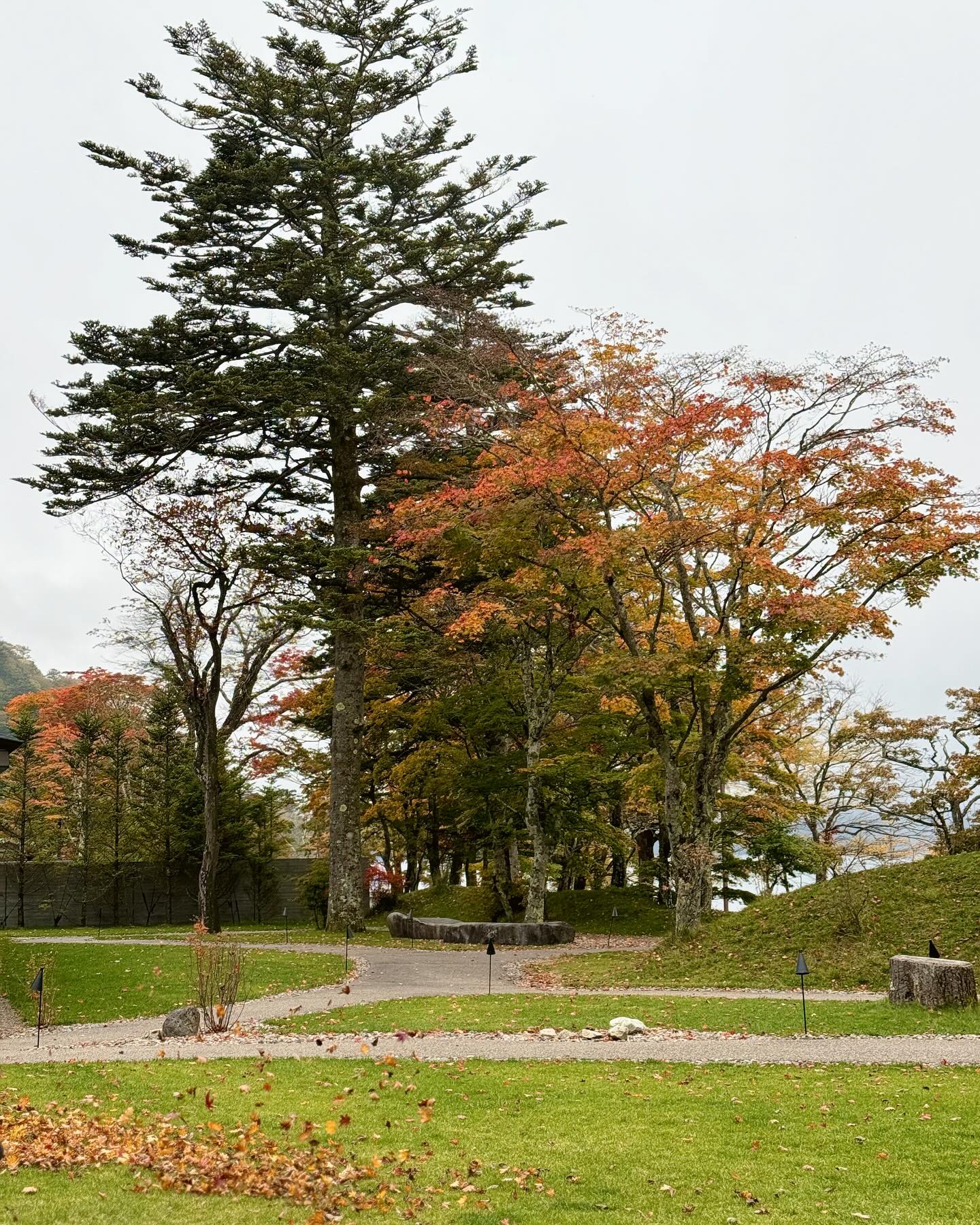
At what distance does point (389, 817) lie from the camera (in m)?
30.0

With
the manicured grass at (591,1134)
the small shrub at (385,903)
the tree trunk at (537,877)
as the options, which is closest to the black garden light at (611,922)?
the tree trunk at (537,877)

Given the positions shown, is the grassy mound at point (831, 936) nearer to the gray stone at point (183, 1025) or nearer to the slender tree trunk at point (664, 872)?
the gray stone at point (183, 1025)

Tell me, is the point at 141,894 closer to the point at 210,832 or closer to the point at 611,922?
the point at 210,832

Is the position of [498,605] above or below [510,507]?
below

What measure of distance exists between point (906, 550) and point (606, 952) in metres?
8.59

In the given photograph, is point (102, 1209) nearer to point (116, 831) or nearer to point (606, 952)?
point (606, 952)

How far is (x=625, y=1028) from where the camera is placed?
412 inches

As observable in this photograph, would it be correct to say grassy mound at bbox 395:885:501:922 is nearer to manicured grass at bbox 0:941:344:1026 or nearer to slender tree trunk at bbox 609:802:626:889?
slender tree trunk at bbox 609:802:626:889

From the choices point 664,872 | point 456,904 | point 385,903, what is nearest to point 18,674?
point 385,903

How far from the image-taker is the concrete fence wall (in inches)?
1252

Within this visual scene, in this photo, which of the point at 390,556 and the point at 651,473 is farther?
the point at 390,556

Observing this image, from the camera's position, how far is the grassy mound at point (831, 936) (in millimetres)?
14227

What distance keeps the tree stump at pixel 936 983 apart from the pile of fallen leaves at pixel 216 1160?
721 cm

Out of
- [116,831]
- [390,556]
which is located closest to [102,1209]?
[390,556]
